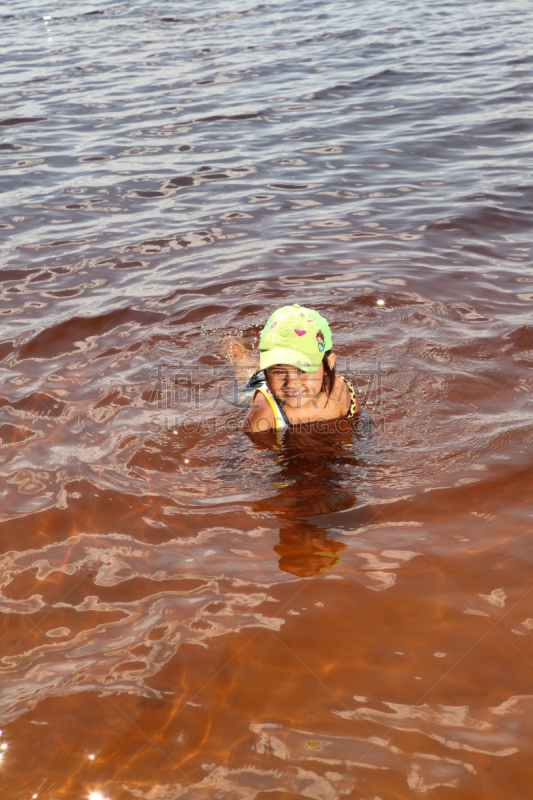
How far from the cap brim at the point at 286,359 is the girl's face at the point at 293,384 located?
0.31 ft

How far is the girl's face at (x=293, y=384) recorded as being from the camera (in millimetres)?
4105

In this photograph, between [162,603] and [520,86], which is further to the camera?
[520,86]

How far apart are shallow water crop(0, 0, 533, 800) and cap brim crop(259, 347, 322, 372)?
23.0 inches

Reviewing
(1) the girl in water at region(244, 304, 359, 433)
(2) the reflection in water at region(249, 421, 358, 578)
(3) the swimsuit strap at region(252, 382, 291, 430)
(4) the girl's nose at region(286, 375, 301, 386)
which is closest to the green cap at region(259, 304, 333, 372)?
(1) the girl in water at region(244, 304, 359, 433)

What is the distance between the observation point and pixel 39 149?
9977 mm

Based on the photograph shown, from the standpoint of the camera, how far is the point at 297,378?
4.12 meters

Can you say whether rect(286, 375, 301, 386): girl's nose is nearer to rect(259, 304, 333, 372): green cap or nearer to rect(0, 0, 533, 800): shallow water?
rect(259, 304, 333, 372): green cap

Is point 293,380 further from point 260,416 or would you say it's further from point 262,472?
point 262,472

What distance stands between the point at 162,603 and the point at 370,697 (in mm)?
1011

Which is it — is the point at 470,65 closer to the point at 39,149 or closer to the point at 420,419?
the point at 39,149

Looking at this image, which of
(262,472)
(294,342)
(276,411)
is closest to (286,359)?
(294,342)

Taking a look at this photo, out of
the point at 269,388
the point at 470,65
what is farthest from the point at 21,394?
the point at 470,65

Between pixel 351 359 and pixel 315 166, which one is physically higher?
pixel 315 166

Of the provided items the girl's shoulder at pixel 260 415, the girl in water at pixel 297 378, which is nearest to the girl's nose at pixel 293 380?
the girl in water at pixel 297 378
